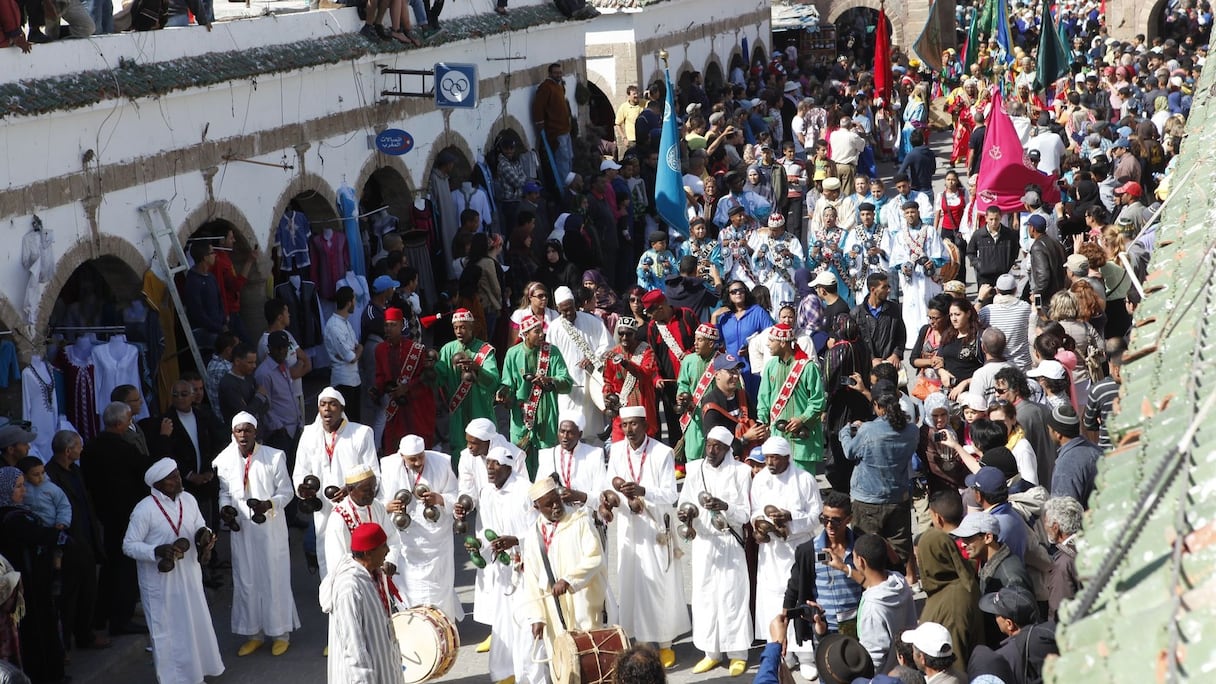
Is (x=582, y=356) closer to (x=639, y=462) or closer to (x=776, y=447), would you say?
(x=639, y=462)

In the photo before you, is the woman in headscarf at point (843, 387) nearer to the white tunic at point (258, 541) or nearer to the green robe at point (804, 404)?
the green robe at point (804, 404)

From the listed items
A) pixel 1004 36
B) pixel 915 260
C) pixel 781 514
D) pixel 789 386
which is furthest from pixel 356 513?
pixel 1004 36

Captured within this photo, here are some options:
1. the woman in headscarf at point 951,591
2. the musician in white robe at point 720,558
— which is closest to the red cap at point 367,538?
the musician in white robe at point 720,558

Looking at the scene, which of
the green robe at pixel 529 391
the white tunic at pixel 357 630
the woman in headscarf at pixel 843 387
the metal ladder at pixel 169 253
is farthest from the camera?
the metal ladder at pixel 169 253

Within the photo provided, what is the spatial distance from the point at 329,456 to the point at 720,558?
254 centimetres

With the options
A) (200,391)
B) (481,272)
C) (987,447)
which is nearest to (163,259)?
(200,391)

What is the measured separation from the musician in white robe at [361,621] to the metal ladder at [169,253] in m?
4.46

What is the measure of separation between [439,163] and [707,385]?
22.3 feet

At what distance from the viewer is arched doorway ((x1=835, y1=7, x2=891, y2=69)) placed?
127 feet

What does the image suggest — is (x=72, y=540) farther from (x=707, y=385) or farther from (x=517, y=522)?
(x=707, y=385)

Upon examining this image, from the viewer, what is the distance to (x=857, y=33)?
40.8 meters

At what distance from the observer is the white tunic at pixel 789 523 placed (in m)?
8.82

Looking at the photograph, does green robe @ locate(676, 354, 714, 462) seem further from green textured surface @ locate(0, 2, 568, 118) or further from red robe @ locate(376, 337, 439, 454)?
green textured surface @ locate(0, 2, 568, 118)

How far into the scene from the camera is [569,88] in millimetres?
20156
